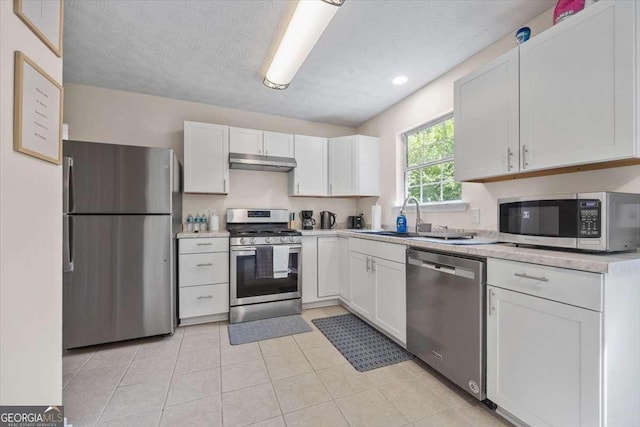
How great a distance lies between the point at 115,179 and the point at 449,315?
2.82m

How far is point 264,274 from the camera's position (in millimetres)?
2898

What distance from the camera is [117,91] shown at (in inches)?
117

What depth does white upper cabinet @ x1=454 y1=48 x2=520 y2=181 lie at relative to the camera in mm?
1696

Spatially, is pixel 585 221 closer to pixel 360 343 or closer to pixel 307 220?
pixel 360 343

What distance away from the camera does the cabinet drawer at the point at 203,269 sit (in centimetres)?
269

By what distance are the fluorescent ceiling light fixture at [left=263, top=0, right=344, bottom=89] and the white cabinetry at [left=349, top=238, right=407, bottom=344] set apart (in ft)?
5.67

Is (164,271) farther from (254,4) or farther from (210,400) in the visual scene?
(254,4)

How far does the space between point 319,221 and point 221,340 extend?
6.79 feet

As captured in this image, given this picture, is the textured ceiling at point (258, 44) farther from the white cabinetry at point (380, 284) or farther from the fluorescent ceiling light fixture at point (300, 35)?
the white cabinetry at point (380, 284)

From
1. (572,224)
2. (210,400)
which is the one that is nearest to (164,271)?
(210,400)

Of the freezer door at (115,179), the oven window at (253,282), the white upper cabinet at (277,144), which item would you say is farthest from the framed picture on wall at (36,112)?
the white upper cabinet at (277,144)

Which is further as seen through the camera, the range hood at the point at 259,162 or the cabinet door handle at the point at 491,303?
the range hood at the point at 259,162

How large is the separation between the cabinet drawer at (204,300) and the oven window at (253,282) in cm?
17

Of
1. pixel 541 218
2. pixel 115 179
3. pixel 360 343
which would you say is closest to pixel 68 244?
pixel 115 179
